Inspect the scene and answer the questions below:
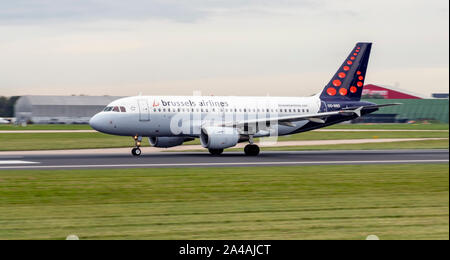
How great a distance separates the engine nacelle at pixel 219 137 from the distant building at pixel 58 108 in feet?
261

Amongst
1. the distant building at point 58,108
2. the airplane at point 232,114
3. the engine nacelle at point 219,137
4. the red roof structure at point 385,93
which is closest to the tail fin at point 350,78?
the airplane at point 232,114

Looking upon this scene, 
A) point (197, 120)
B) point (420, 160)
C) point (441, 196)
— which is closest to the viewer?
point (441, 196)

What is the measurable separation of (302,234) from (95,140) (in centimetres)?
4545

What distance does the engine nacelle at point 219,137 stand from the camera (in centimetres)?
3805

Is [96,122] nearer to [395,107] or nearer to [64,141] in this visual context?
[64,141]

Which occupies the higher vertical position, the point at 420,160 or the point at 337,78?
the point at 337,78

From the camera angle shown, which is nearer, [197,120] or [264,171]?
[264,171]

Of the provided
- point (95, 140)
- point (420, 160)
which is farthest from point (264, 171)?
point (95, 140)

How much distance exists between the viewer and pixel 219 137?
38156 mm

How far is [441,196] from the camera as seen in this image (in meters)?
20.6

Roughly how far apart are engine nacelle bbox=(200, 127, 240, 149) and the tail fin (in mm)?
9959

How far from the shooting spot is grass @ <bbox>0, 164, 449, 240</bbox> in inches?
561

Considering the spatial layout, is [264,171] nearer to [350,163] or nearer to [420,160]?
[350,163]

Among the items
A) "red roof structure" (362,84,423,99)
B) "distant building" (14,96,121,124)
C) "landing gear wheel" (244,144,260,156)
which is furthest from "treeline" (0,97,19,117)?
"landing gear wheel" (244,144,260,156)
